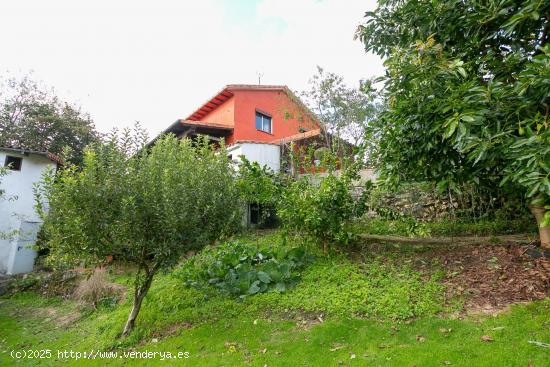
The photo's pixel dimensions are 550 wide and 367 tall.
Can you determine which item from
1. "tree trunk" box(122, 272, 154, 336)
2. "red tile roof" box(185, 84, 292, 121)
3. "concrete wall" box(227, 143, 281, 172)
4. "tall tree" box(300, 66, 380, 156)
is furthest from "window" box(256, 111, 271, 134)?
"tree trunk" box(122, 272, 154, 336)

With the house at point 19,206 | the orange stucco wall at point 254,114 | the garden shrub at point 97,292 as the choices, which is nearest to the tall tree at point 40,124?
the house at point 19,206

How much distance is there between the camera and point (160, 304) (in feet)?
23.9

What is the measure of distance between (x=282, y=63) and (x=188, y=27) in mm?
10899

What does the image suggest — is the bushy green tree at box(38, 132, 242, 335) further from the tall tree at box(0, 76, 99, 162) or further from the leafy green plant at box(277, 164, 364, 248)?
the tall tree at box(0, 76, 99, 162)

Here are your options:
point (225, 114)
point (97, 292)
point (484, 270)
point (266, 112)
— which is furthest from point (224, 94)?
point (484, 270)

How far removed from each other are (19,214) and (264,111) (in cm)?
1405

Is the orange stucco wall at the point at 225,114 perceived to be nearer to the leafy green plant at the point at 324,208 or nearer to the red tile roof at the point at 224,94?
the red tile roof at the point at 224,94

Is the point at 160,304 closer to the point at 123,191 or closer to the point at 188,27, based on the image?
the point at 123,191

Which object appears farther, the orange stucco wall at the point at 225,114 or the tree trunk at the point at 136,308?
the orange stucco wall at the point at 225,114

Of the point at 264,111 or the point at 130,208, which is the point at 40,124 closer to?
the point at 264,111

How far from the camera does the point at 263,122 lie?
65.6 feet

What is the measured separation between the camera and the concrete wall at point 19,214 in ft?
48.4

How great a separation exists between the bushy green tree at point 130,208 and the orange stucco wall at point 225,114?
12.4m

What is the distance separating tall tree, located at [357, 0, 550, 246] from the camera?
3.67 m
